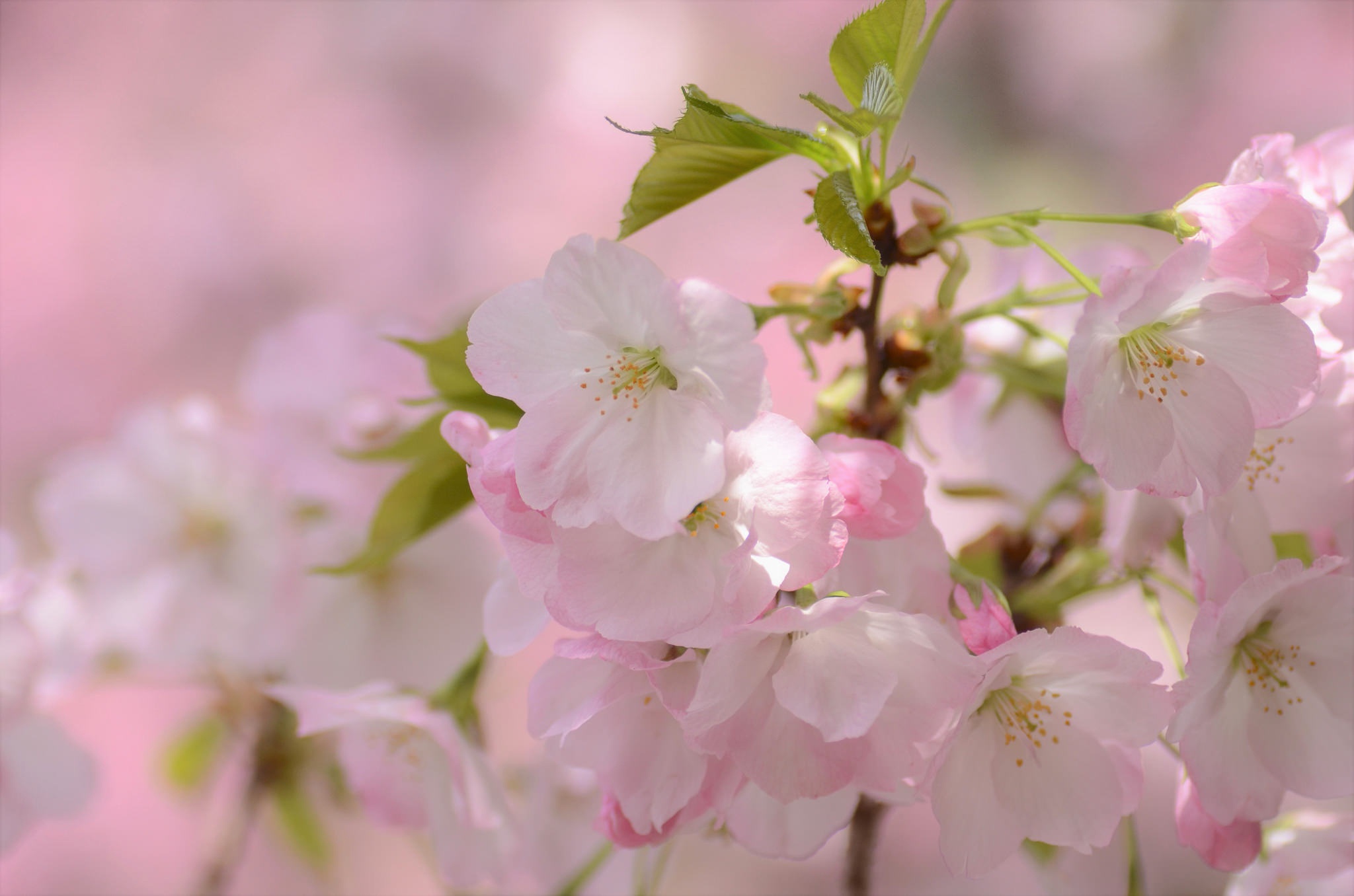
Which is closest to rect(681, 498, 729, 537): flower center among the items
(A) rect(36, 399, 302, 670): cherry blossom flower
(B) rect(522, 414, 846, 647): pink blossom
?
(B) rect(522, 414, 846, 647): pink blossom

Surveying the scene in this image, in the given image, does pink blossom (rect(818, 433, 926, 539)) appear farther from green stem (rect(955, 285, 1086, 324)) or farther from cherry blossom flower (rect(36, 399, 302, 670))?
cherry blossom flower (rect(36, 399, 302, 670))

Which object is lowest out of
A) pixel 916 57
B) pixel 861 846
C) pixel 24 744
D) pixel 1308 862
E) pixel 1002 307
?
pixel 24 744

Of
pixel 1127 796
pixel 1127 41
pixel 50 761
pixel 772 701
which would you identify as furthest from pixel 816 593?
pixel 1127 41

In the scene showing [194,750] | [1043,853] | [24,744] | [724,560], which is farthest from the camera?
[194,750]

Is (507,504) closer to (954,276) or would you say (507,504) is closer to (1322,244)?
(954,276)

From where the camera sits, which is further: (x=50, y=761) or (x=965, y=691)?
(x=50, y=761)

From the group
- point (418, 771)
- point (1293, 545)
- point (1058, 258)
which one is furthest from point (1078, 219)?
point (418, 771)

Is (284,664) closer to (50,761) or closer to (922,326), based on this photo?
(50,761)
